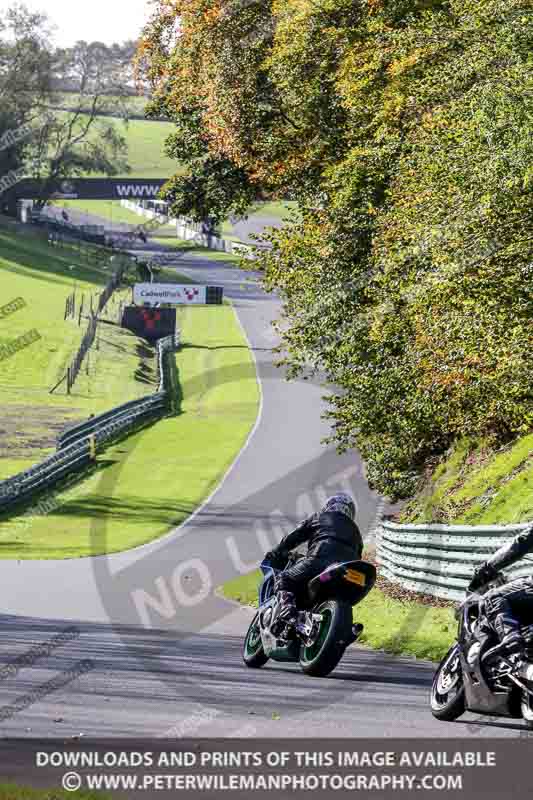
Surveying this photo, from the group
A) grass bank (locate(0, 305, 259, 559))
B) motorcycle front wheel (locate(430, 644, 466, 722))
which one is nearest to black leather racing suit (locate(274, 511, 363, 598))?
motorcycle front wheel (locate(430, 644, 466, 722))

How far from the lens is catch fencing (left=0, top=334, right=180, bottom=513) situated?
36.8m

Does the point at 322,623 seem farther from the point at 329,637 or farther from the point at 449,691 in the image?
the point at 449,691

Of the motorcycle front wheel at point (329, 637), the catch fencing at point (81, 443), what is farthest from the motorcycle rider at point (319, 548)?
the catch fencing at point (81, 443)

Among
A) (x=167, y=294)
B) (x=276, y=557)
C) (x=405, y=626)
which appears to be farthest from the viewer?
(x=167, y=294)

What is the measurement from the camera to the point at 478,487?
21.4m

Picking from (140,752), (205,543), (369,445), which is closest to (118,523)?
(205,543)

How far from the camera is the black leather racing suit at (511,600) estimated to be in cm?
792

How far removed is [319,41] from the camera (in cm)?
2711

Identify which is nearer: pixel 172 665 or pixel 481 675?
pixel 481 675

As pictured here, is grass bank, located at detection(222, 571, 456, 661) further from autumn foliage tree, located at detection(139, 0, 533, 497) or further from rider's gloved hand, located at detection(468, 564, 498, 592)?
rider's gloved hand, located at detection(468, 564, 498, 592)

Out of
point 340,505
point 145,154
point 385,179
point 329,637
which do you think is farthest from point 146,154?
point 329,637

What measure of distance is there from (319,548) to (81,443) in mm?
33726

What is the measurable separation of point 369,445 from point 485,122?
36.3 feet

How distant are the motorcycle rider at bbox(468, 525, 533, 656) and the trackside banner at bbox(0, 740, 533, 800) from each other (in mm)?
691
